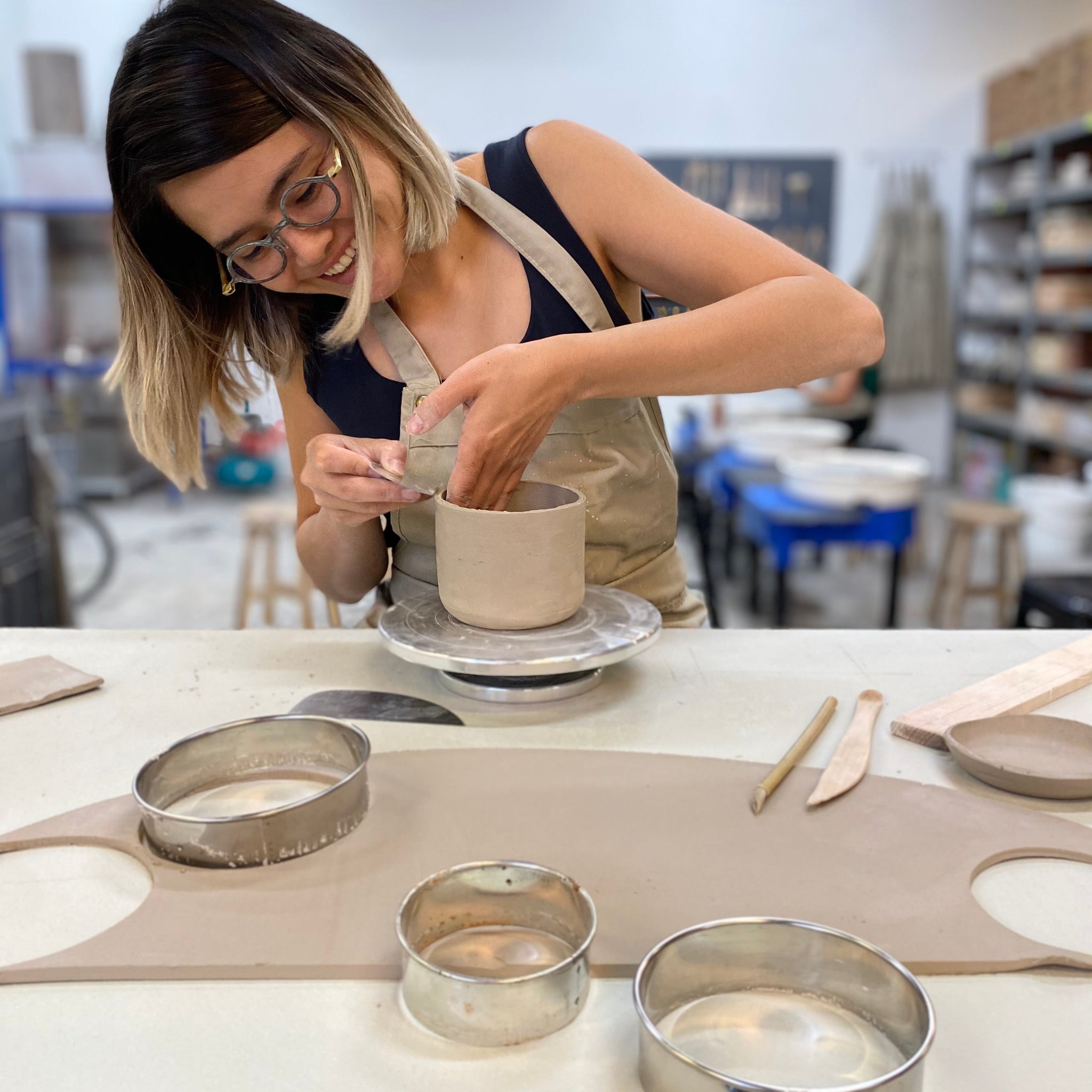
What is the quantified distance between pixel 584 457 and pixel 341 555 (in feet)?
1.24

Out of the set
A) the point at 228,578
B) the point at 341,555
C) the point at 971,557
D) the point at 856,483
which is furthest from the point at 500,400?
the point at 228,578

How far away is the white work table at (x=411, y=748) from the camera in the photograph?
1.93 ft

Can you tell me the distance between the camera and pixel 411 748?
0.98 meters

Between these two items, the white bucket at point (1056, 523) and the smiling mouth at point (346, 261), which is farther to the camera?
the white bucket at point (1056, 523)

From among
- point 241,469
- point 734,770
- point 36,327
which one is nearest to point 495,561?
point 734,770

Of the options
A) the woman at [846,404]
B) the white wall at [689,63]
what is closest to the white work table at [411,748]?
the woman at [846,404]

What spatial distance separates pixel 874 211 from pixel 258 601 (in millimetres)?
4505

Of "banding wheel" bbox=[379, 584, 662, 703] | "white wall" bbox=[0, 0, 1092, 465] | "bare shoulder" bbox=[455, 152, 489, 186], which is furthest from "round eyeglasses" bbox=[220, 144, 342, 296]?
"white wall" bbox=[0, 0, 1092, 465]

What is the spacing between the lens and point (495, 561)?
3.37ft

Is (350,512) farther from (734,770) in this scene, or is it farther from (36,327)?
(36,327)

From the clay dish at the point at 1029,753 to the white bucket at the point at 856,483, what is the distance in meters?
1.88

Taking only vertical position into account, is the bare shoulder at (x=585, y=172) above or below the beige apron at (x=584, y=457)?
above

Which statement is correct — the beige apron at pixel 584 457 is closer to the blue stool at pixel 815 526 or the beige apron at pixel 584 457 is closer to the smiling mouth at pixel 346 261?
the smiling mouth at pixel 346 261

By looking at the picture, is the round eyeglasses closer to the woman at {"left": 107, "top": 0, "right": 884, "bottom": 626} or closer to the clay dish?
the woman at {"left": 107, "top": 0, "right": 884, "bottom": 626}
